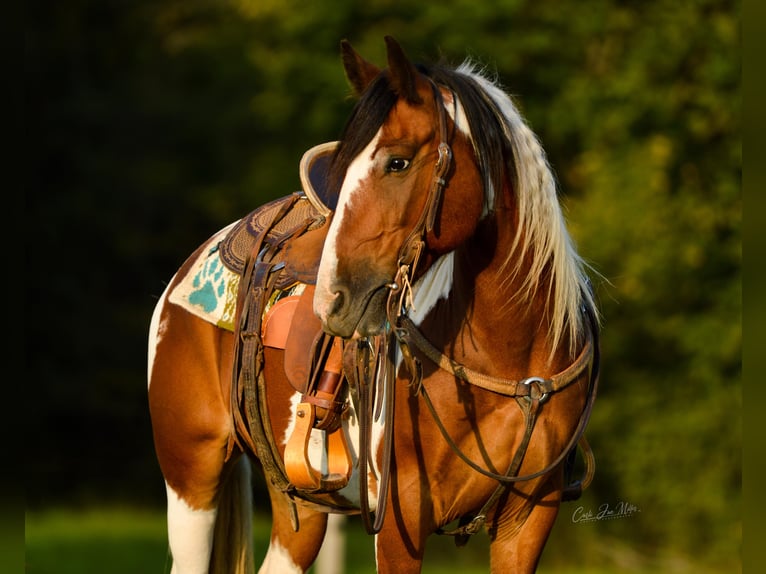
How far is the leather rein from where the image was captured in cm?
291

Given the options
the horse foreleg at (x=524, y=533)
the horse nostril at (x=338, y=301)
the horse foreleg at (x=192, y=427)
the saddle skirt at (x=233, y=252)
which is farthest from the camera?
the horse foreleg at (x=192, y=427)

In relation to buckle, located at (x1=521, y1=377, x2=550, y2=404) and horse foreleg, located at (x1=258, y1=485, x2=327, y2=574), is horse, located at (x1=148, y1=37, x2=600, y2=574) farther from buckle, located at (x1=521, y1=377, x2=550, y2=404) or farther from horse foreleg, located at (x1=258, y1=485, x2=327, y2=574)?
horse foreleg, located at (x1=258, y1=485, x2=327, y2=574)

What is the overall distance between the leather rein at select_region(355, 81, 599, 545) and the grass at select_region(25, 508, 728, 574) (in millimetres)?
5350

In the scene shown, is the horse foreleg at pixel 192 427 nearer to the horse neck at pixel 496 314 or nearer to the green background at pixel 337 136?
the horse neck at pixel 496 314

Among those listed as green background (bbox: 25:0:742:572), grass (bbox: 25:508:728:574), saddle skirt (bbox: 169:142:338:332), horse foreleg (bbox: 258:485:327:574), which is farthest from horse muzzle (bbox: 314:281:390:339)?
green background (bbox: 25:0:742:572)

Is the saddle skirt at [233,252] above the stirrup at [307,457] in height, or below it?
above

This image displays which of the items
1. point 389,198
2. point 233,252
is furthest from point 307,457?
point 389,198

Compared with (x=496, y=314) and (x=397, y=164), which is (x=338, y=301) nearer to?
(x=397, y=164)

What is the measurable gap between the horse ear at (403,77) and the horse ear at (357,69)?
0.69ft

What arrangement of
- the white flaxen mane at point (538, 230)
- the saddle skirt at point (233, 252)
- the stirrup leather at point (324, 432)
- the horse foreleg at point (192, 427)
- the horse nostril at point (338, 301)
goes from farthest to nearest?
1. the horse foreleg at point (192, 427)
2. the saddle skirt at point (233, 252)
3. the stirrup leather at point (324, 432)
4. the white flaxen mane at point (538, 230)
5. the horse nostril at point (338, 301)

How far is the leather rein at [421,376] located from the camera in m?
2.91
